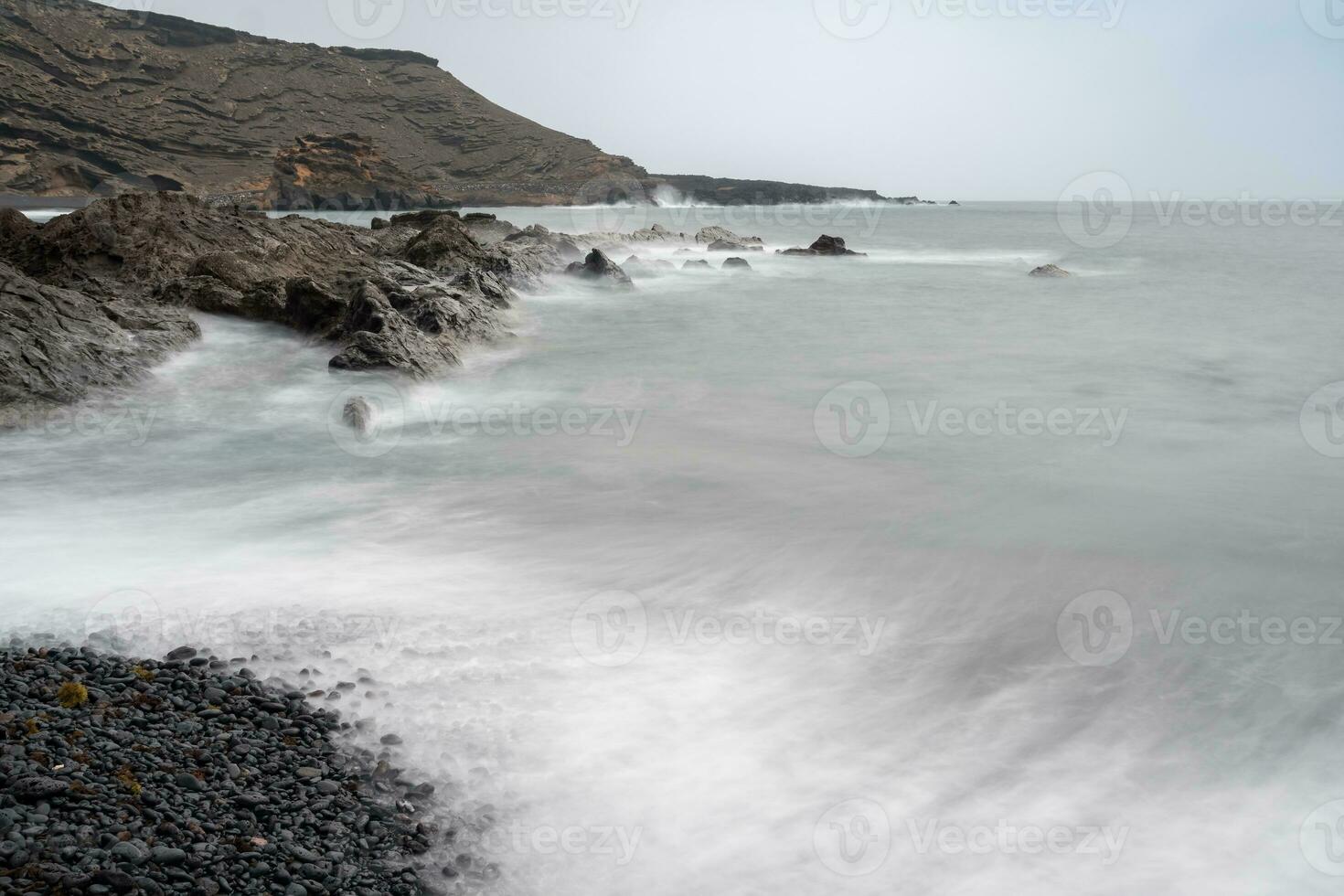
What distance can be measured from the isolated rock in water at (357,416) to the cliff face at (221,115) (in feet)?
207

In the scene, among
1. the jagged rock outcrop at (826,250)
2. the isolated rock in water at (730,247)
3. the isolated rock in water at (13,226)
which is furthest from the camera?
the isolated rock in water at (730,247)

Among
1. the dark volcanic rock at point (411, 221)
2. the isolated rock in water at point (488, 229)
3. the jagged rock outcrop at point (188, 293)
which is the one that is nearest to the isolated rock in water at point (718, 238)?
the isolated rock in water at point (488, 229)

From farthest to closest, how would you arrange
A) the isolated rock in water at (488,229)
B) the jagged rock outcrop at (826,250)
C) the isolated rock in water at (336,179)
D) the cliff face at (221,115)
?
1. the isolated rock in water at (336,179)
2. the cliff face at (221,115)
3. the jagged rock outcrop at (826,250)
4. the isolated rock in water at (488,229)

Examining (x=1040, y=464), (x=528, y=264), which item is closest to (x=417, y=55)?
(x=528, y=264)

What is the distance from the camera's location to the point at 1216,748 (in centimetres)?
363

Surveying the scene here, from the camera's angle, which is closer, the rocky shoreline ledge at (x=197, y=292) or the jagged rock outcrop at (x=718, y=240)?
the rocky shoreline ledge at (x=197, y=292)

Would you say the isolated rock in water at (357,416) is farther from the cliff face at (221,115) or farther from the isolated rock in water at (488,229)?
the cliff face at (221,115)

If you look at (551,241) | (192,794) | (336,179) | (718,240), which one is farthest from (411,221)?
(336,179)

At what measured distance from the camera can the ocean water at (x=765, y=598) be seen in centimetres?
308

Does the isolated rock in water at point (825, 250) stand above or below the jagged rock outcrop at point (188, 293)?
above

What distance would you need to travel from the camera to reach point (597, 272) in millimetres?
19016

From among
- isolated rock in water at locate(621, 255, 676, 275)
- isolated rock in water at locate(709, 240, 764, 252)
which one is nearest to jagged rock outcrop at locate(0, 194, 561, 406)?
isolated rock in water at locate(621, 255, 676, 275)

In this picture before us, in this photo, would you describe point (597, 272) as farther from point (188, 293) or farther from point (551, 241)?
point (188, 293)

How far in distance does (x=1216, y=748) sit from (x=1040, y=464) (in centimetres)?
397
